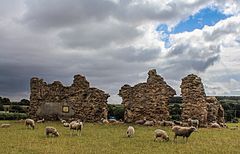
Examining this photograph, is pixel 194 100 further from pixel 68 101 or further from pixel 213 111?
pixel 68 101

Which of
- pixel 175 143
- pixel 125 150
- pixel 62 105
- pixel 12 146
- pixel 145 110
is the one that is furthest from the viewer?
pixel 62 105

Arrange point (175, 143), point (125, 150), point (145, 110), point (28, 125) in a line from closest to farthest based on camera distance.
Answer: point (125, 150) → point (175, 143) → point (28, 125) → point (145, 110)

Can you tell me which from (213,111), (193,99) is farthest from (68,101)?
(213,111)

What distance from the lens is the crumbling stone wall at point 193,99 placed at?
35.5 meters

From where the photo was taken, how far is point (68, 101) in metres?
40.3

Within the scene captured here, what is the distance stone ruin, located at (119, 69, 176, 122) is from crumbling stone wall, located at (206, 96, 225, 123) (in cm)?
443

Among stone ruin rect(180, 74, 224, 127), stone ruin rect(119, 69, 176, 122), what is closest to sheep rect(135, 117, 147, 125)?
stone ruin rect(119, 69, 176, 122)

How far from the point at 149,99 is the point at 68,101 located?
8.80 metres

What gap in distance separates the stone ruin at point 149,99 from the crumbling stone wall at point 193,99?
4.69 feet

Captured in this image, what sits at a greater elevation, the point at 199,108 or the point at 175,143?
the point at 199,108

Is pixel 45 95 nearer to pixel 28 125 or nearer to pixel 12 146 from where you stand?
pixel 28 125

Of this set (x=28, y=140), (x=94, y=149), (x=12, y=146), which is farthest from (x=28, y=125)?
(x=94, y=149)

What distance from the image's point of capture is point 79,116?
130 ft

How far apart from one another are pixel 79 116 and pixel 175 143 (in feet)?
70.4
